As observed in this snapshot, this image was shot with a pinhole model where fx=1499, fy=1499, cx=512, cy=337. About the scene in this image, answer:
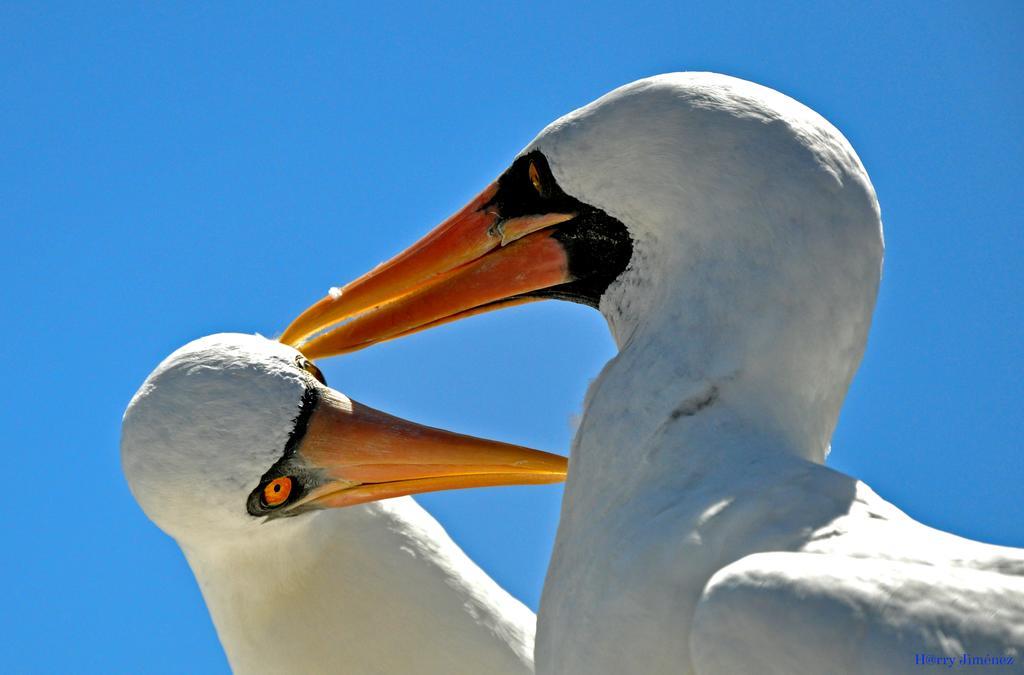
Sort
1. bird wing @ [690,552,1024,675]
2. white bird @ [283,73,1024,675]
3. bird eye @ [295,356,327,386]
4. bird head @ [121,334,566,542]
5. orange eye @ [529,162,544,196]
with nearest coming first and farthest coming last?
bird wing @ [690,552,1024,675], white bird @ [283,73,1024,675], orange eye @ [529,162,544,196], bird head @ [121,334,566,542], bird eye @ [295,356,327,386]

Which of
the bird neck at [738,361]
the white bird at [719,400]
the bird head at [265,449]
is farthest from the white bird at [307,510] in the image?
the bird neck at [738,361]

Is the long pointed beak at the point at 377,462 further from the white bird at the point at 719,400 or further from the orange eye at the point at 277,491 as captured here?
the white bird at the point at 719,400

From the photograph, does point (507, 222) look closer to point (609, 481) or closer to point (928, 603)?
point (609, 481)

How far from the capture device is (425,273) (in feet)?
11.9

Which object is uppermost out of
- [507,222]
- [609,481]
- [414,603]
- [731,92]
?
[731,92]

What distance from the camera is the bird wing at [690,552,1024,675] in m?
2.17

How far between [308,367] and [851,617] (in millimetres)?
2136

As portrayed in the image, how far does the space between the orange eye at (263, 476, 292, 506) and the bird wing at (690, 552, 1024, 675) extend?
1.91m

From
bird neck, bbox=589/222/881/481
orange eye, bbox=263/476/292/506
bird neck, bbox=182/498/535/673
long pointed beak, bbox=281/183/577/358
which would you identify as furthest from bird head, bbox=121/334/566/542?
bird neck, bbox=589/222/881/481

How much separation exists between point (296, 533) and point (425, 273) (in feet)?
3.28

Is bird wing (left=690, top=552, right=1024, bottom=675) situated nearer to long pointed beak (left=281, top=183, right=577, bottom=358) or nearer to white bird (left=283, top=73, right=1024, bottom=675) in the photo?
white bird (left=283, top=73, right=1024, bottom=675)

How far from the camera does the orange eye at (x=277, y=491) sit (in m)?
4.06

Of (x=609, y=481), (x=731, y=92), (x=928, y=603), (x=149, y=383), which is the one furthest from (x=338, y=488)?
(x=928, y=603)

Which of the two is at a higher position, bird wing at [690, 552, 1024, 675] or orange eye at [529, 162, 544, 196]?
orange eye at [529, 162, 544, 196]
